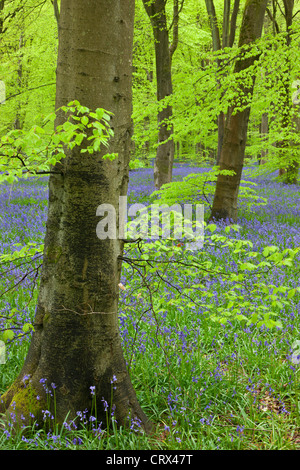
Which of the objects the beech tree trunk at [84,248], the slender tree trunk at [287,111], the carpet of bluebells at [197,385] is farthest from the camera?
the slender tree trunk at [287,111]

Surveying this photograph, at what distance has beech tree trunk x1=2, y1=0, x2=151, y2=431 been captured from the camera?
6.92 feet

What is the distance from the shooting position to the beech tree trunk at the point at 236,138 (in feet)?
24.5

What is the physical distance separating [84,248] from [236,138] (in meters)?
6.61

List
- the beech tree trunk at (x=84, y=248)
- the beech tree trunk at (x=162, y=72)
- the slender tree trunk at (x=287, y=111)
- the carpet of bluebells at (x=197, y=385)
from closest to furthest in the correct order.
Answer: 1. the beech tree trunk at (x=84, y=248)
2. the carpet of bluebells at (x=197, y=385)
3. the slender tree trunk at (x=287, y=111)
4. the beech tree trunk at (x=162, y=72)

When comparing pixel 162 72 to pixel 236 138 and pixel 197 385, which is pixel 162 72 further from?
pixel 197 385

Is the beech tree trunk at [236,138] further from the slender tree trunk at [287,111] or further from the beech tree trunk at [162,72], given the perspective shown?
the beech tree trunk at [162,72]

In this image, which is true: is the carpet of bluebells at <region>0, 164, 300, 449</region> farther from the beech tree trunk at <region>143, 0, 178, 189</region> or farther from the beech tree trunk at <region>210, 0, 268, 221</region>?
the beech tree trunk at <region>143, 0, 178, 189</region>

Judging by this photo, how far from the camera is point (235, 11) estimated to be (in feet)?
40.1

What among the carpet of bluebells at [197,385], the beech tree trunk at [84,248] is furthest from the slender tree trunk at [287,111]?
the beech tree trunk at [84,248]

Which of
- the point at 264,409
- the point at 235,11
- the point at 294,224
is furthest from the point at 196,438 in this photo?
the point at 235,11

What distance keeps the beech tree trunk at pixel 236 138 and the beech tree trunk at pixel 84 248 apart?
565cm
